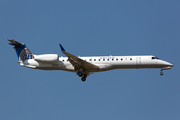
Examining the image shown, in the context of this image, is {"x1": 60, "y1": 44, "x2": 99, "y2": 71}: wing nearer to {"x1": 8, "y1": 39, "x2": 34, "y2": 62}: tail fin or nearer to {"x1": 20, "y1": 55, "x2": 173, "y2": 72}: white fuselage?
{"x1": 20, "y1": 55, "x2": 173, "y2": 72}: white fuselage

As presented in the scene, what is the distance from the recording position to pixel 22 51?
102ft

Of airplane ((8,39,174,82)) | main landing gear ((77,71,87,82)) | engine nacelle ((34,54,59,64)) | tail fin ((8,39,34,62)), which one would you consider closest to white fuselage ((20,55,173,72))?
airplane ((8,39,174,82))

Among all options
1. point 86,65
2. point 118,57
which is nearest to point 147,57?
point 118,57

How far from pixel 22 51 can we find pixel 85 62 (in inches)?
338

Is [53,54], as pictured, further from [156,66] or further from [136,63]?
[156,66]

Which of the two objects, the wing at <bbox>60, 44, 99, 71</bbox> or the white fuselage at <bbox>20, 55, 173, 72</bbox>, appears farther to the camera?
the white fuselage at <bbox>20, 55, 173, 72</bbox>

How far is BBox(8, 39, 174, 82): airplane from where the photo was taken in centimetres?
2836

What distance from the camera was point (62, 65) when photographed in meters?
29.8

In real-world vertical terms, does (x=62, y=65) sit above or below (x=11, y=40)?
below

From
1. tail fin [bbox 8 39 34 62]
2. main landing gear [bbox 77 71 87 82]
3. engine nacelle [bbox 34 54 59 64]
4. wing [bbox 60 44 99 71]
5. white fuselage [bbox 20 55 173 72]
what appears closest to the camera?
wing [bbox 60 44 99 71]

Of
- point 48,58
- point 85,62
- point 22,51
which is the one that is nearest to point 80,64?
point 85,62

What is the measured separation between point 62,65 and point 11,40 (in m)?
7.00

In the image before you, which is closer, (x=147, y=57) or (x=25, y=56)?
(x=147, y=57)

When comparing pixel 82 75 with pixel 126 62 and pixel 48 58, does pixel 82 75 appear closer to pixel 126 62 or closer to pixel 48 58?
pixel 48 58
